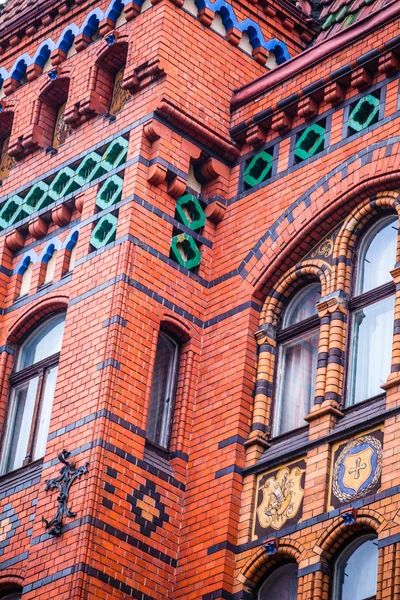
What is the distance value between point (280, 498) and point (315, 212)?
3.32m

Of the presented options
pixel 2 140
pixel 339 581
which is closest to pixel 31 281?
pixel 2 140

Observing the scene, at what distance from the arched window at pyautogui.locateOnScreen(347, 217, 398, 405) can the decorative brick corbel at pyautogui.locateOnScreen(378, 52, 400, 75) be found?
174 centimetres

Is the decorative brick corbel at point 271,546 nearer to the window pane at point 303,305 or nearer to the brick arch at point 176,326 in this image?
the window pane at point 303,305

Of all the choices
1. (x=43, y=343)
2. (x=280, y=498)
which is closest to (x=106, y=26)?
(x=43, y=343)

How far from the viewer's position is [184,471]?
1936cm

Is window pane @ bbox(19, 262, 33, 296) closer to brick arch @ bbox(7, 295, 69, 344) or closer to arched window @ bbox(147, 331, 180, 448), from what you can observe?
brick arch @ bbox(7, 295, 69, 344)

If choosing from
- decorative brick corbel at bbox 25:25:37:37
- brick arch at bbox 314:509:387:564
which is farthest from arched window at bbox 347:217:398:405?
decorative brick corbel at bbox 25:25:37:37

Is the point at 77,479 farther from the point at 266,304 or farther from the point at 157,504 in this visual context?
the point at 266,304

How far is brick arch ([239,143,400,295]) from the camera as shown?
1930 centimetres

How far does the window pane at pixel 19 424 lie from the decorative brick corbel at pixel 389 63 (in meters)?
5.31

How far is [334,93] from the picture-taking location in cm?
2023

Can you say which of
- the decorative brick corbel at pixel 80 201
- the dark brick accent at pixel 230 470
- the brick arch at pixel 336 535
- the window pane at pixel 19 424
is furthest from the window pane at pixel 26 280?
the brick arch at pixel 336 535

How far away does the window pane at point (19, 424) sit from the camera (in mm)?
20453

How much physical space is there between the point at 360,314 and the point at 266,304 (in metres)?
1.40
